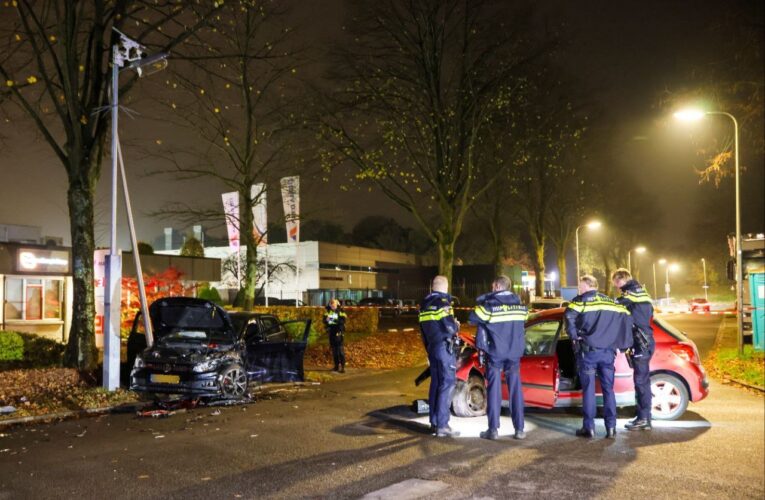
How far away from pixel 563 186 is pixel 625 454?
3427 centimetres

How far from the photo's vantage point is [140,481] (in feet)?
20.0

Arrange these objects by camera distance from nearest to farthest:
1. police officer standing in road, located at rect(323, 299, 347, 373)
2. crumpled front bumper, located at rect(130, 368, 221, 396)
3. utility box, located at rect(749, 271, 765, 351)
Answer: crumpled front bumper, located at rect(130, 368, 221, 396) → police officer standing in road, located at rect(323, 299, 347, 373) → utility box, located at rect(749, 271, 765, 351)

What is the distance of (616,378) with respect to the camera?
8586 millimetres

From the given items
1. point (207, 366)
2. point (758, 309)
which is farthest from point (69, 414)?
point (758, 309)

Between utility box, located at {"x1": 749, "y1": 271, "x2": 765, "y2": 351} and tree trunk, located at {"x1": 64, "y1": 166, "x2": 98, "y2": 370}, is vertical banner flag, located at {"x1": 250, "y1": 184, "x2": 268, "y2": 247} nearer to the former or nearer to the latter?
tree trunk, located at {"x1": 64, "y1": 166, "x2": 98, "y2": 370}

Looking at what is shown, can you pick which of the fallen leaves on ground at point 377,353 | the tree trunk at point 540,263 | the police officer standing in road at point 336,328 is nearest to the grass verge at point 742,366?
the fallen leaves on ground at point 377,353

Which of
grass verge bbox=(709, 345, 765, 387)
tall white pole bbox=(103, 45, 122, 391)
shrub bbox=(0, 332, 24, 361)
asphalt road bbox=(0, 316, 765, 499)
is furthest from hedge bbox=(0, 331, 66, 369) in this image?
grass verge bbox=(709, 345, 765, 387)

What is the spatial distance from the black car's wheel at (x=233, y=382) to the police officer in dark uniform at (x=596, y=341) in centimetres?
554

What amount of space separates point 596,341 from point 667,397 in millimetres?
1759

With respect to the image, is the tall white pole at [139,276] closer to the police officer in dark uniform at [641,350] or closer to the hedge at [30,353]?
the hedge at [30,353]

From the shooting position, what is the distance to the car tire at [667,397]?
28.3 ft

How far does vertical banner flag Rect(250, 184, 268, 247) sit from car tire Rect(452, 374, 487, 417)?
16.2 meters

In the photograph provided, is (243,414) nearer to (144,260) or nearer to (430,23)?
(430,23)

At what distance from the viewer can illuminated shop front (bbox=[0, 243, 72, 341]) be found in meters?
23.0
